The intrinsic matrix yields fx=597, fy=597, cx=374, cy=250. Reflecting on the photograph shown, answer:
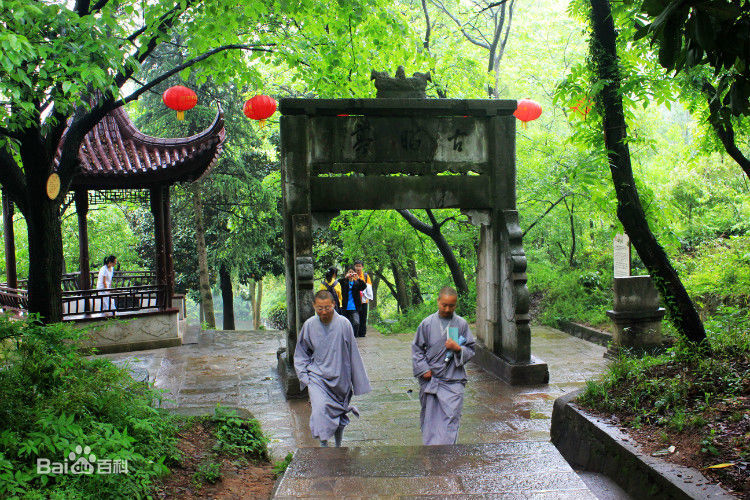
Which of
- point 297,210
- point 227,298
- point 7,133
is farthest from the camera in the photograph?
point 227,298

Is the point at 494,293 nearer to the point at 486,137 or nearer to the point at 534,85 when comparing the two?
the point at 486,137

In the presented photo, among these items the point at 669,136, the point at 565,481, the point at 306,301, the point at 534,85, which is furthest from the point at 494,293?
the point at 669,136

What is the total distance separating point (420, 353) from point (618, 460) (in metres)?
1.81

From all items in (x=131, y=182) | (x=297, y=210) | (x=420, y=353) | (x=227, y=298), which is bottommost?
(x=227, y=298)

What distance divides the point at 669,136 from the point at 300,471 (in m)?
21.6

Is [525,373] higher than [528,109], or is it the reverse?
[528,109]

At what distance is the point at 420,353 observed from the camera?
538cm

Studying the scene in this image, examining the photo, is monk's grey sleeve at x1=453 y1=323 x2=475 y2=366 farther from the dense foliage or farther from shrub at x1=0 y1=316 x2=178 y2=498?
shrub at x1=0 y1=316 x2=178 y2=498

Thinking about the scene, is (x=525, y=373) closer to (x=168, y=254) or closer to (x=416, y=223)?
(x=416, y=223)

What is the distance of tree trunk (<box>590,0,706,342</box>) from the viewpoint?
559 centimetres

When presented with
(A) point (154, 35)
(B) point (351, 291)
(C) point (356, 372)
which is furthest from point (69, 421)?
(B) point (351, 291)

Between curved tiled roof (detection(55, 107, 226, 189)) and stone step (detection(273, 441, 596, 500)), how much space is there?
8159 mm

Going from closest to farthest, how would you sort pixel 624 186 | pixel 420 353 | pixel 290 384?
pixel 420 353
pixel 624 186
pixel 290 384

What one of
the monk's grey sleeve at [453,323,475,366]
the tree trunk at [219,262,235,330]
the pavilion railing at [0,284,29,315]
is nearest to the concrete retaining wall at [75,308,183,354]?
the pavilion railing at [0,284,29,315]
